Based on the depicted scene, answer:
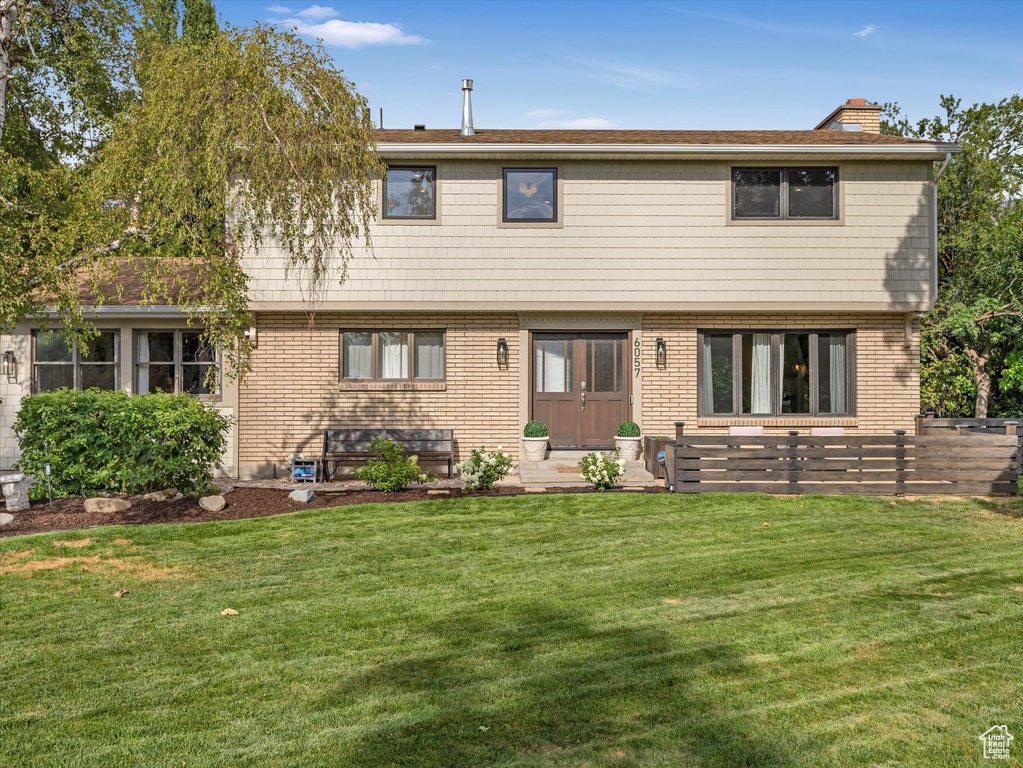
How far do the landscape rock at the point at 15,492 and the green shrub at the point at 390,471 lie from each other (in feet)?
14.8

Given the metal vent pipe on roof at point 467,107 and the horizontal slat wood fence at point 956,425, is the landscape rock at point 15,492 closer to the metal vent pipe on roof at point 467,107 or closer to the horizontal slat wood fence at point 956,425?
the metal vent pipe on roof at point 467,107

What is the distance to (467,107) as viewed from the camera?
1566 centimetres

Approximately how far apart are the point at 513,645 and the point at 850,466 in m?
8.04

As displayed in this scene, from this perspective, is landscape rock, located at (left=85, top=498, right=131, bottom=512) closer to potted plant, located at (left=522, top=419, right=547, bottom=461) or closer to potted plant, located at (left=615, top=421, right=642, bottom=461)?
potted plant, located at (left=522, top=419, right=547, bottom=461)

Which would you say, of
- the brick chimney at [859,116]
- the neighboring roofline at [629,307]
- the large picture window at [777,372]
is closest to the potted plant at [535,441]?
the neighboring roofline at [629,307]

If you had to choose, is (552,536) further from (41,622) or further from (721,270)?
(721,270)

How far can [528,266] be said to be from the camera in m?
14.1

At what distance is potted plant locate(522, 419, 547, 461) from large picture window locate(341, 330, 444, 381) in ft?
6.38

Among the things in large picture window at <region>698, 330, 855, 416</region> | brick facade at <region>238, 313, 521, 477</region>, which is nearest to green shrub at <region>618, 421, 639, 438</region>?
large picture window at <region>698, 330, 855, 416</region>

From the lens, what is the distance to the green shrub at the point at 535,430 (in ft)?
45.6

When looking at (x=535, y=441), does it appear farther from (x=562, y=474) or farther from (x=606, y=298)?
(x=606, y=298)

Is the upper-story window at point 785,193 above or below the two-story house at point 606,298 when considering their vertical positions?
above

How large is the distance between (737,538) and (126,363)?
11555 mm

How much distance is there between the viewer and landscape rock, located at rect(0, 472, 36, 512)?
10.3 m
